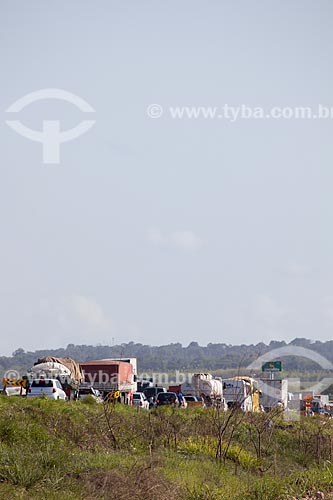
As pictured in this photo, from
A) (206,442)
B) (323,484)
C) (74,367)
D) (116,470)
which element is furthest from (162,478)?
(74,367)

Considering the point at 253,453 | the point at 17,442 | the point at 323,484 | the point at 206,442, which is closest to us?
the point at 17,442

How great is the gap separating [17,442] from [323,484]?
6.74m

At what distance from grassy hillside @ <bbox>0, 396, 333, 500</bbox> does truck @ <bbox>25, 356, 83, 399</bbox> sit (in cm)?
1895

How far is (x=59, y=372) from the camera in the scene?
47938mm

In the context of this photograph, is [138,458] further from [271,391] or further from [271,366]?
[271,366]

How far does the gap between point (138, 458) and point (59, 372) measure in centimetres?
3055

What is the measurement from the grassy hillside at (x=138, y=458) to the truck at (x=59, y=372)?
1895 cm

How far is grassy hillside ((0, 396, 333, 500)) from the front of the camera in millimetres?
14367

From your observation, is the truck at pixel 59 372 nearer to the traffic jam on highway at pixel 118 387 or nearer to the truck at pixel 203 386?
the traffic jam on highway at pixel 118 387

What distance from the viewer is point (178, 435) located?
2281 cm

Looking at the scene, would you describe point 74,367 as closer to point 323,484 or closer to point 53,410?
point 53,410
